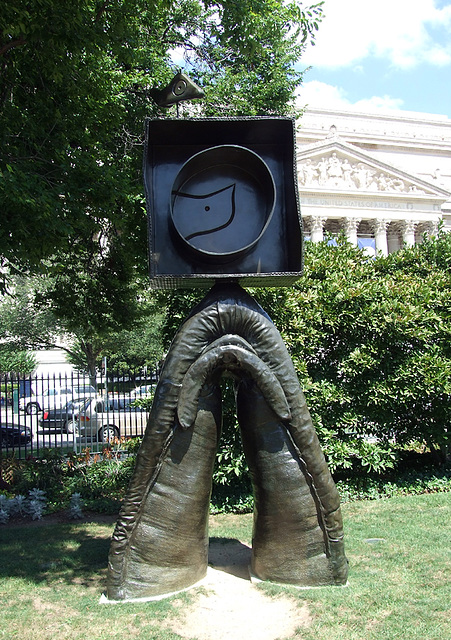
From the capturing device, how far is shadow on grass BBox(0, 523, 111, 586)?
5.32m

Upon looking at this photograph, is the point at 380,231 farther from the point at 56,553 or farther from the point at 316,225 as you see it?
the point at 56,553

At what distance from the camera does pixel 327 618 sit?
13.0 feet

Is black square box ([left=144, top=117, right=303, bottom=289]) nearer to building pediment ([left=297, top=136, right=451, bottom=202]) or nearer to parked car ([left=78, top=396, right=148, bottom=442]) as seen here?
parked car ([left=78, top=396, right=148, bottom=442])

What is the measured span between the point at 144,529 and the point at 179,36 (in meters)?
12.1

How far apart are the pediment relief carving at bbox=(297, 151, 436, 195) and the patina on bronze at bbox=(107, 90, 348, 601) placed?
4349 cm

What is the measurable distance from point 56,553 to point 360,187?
47190mm

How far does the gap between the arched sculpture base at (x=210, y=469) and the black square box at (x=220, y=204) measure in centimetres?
36

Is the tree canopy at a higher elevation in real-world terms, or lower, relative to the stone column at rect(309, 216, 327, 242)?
lower

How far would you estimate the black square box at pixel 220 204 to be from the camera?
4527 mm

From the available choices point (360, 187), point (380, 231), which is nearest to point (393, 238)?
point (380, 231)

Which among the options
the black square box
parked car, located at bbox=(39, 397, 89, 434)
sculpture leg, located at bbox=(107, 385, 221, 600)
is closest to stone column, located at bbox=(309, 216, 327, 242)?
parked car, located at bbox=(39, 397, 89, 434)

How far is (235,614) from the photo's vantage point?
4137mm

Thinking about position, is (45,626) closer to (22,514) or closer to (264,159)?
(264,159)

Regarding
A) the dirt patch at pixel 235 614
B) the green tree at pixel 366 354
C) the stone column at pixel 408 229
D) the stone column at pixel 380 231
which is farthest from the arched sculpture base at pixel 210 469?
the stone column at pixel 408 229
